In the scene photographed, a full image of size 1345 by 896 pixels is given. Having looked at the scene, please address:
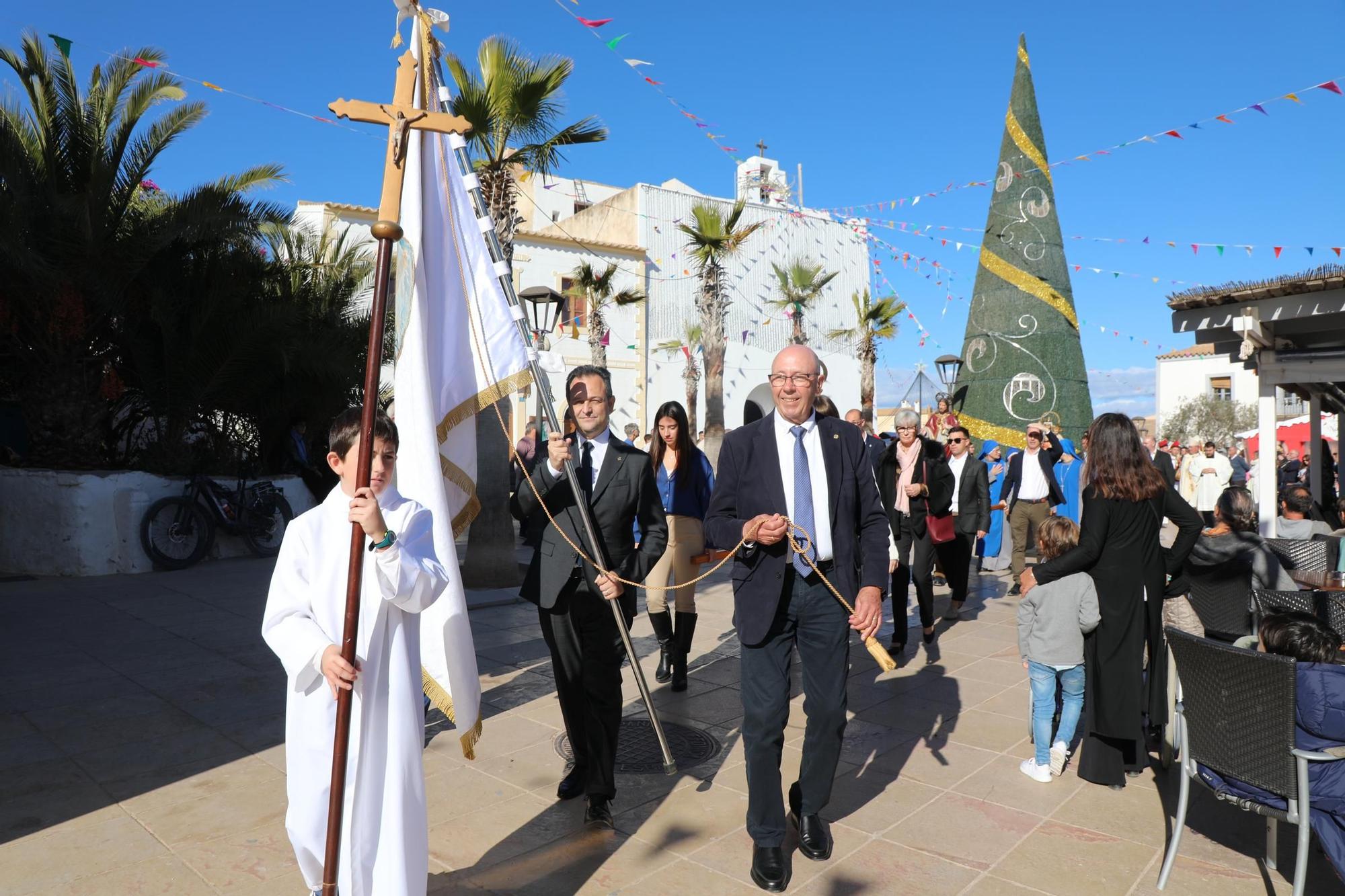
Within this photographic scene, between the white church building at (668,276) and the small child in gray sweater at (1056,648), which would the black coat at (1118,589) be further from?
the white church building at (668,276)

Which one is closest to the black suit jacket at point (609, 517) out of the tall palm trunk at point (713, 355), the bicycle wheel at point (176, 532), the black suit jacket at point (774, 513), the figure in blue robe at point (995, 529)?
the black suit jacket at point (774, 513)

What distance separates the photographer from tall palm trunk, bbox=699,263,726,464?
23703 millimetres

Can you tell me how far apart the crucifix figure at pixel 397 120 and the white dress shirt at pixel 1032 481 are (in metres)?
8.36

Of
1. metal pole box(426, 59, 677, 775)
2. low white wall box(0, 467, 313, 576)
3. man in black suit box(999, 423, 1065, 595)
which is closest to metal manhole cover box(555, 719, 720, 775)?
metal pole box(426, 59, 677, 775)

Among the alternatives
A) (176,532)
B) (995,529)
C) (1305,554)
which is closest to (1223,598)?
(1305,554)

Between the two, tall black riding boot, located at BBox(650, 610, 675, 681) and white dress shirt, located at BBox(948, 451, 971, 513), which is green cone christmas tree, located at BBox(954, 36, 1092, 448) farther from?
tall black riding boot, located at BBox(650, 610, 675, 681)

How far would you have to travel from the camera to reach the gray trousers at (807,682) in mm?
3424

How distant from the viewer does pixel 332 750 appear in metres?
2.38

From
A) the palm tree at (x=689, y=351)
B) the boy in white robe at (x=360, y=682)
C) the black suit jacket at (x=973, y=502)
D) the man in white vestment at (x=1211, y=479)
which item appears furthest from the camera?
the palm tree at (x=689, y=351)

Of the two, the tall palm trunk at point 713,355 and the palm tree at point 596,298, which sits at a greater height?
the palm tree at point 596,298

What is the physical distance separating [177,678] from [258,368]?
7107 millimetres

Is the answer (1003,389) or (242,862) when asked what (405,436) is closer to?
(242,862)

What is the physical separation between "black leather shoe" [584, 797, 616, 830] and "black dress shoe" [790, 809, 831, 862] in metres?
0.79

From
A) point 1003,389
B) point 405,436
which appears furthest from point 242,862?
point 1003,389
